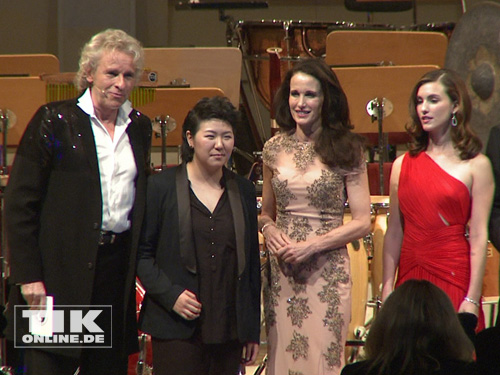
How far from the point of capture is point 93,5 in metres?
7.09

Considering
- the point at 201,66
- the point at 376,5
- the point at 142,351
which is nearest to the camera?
the point at 142,351

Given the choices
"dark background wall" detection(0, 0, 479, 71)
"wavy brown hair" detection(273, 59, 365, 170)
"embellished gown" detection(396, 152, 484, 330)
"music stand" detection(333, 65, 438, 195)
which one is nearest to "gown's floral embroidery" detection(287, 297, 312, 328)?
"embellished gown" detection(396, 152, 484, 330)

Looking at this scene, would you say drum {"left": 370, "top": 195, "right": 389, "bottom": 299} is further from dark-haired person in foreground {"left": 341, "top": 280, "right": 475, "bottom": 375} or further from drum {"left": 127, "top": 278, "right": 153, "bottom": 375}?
dark-haired person in foreground {"left": 341, "top": 280, "right": 475, "bottom": 375}

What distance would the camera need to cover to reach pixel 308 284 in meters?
3.16

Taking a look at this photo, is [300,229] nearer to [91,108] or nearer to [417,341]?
[91,108]

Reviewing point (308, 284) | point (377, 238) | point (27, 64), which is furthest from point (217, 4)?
point (308, 284)

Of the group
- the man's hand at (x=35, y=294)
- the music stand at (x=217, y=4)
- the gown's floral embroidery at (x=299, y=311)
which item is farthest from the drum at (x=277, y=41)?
the man's hand at (x=35, y=294)

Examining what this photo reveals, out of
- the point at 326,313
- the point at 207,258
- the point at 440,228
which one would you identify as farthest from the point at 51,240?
the point at 440,228

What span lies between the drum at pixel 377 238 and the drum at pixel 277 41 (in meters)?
1.66

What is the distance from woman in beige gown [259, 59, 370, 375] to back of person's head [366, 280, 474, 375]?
925mm

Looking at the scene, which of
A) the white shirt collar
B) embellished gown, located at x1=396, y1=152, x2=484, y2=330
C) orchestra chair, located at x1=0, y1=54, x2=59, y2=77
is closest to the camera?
the white shirt collar

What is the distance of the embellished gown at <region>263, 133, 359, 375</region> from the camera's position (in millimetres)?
3131

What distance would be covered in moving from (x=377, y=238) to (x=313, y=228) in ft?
3.53

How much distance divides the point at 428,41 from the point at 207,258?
293 centimetres
